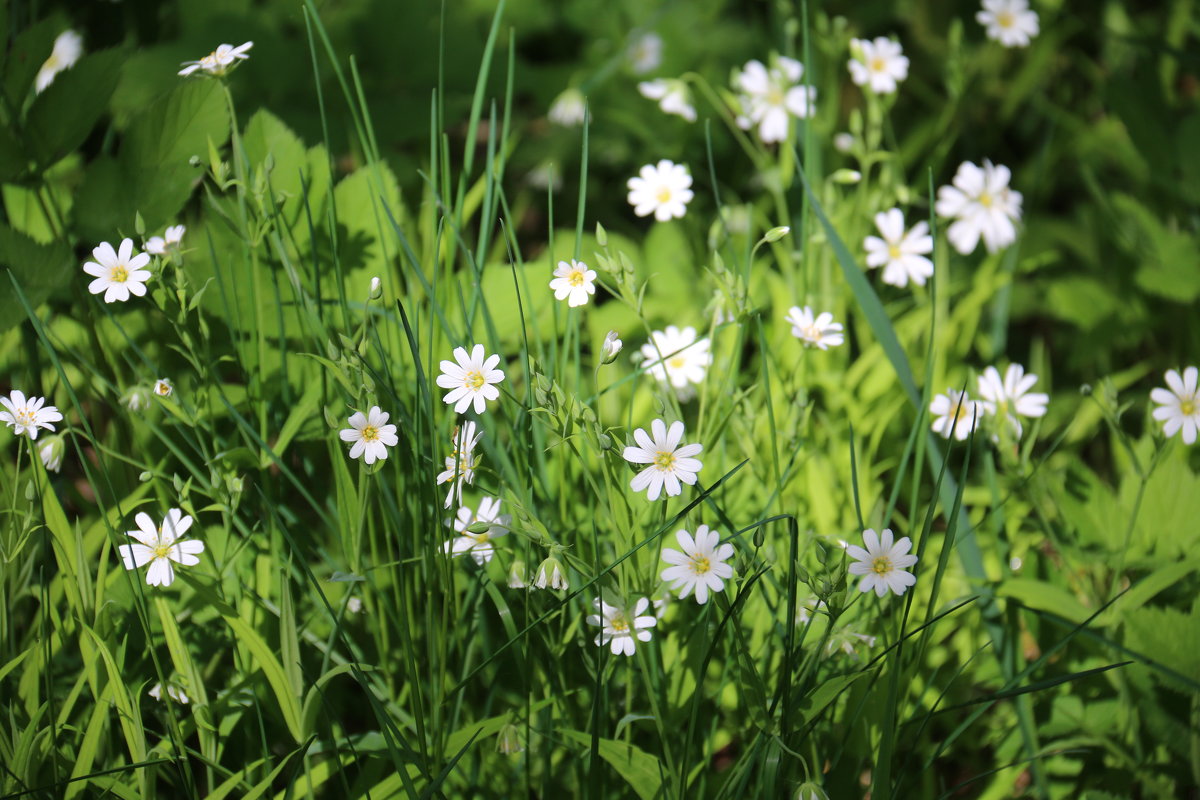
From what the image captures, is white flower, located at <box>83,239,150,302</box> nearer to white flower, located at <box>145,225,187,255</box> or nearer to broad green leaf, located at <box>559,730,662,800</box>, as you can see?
white flower, located at <box>145,225,187,255</box>

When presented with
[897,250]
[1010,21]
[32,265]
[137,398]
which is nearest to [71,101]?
[32,265]

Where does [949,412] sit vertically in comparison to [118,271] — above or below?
below

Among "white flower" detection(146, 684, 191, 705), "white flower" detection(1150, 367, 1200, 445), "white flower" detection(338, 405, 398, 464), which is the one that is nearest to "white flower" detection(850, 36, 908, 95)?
"white flower" detection(1150, 367, 1200, 445)

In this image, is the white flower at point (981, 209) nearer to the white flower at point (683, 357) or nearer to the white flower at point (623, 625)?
the white flower at point (683, 357)

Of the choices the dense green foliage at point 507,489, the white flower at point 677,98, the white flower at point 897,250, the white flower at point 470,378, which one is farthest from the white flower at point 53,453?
the white flower at point 897,250

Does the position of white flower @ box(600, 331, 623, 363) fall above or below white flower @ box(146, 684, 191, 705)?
above

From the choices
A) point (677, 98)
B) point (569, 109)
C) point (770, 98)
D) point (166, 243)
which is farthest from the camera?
point (569, 109)

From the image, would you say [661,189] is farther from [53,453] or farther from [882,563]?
[53,453]
